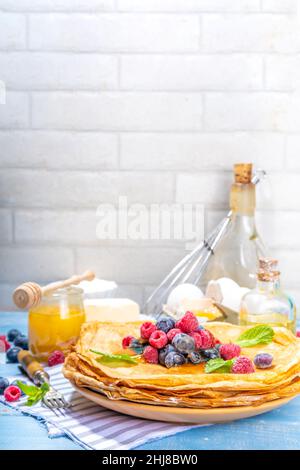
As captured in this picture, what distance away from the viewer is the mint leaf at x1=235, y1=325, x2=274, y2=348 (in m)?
1.07

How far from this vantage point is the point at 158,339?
0.99 metres

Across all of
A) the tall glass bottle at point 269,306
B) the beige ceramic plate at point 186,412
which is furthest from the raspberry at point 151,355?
the tall glass bottle at point 269,306

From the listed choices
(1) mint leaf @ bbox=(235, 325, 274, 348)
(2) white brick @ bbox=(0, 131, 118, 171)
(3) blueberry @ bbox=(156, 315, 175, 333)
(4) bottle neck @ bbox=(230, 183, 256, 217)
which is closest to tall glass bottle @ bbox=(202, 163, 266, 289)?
(4) bottle neck @ bbox=(230, 183, 256, 217)

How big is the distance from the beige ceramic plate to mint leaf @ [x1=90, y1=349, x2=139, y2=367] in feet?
0.25

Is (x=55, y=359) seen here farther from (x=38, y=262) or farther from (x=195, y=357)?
(x=38, y=262)

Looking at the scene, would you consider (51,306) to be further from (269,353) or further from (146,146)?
(146,146)

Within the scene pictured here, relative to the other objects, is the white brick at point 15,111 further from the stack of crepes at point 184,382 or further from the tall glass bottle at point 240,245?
the stack of crepes at point 184,382

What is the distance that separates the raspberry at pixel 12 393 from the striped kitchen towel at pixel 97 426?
1 cm

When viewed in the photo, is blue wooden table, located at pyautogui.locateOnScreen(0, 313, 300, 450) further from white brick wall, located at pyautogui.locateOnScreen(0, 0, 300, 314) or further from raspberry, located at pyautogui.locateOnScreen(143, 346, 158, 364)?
white brick wall, located at pyautogui.locateOnScreen(0, 0, 300, 314)

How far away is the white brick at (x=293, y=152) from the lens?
1.74 m

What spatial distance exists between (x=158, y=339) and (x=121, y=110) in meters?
0.91

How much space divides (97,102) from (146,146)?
181 mm

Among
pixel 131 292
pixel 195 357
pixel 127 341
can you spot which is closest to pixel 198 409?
pixel 195 357
